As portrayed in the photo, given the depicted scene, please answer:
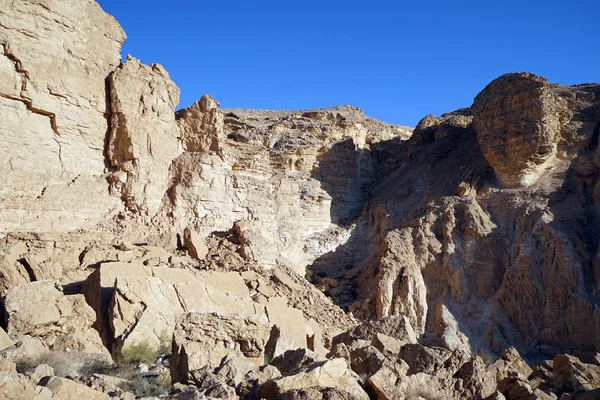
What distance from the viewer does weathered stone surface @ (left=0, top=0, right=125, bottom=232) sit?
1836 cm

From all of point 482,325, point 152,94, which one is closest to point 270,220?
point 152,94

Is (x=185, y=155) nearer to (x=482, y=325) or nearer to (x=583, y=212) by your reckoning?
(x=482, y=325)

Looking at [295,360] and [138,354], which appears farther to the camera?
[138,354]

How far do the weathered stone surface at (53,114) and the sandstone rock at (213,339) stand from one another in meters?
9.64

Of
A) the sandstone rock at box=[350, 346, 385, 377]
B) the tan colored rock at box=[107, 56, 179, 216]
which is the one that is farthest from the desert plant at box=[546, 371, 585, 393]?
the tan colored rock at box=[107, 56, 179, 216]

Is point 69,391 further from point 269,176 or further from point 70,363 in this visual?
point 269,176

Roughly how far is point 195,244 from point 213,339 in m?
10.4

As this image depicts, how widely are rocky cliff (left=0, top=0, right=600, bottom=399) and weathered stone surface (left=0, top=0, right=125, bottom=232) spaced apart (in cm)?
6

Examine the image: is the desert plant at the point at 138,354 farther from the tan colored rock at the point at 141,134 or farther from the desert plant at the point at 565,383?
the tan colored rock at the point at 141,134

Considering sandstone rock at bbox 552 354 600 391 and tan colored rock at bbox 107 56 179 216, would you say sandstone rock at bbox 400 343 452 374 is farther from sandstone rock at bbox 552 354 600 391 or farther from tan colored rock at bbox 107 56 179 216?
tan colored rock at bbox 107 56 179 216

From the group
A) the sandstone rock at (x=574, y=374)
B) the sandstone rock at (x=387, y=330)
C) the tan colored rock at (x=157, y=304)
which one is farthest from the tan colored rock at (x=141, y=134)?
the sandstone rock at (x=574, y=374)

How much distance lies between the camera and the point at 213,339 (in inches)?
398

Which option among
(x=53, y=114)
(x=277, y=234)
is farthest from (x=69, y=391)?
(x=277, y=234)

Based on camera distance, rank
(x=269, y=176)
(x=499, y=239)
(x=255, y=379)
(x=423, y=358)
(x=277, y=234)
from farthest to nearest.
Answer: (x=269, y=176) < (x=277, y=234) < (x=499, y=239) < (x=423, y=358) < (x=255, y=379)
